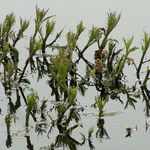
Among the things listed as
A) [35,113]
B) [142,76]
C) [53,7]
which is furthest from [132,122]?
[53,7]

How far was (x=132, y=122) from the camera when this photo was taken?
11.8 feet

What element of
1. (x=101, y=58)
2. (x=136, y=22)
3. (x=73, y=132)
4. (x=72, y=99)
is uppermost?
(x=136, y=22)

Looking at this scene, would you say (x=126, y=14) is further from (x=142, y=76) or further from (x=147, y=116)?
(x=147, y=116)

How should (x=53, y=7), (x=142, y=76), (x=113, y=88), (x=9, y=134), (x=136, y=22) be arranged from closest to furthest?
(x=9, y=134), (x=113, y=88), (x=142, y=76), (x=136, y=22), (x=53, y=7)

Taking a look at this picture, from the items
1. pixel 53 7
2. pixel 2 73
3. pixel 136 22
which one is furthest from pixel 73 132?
pixel 53 7

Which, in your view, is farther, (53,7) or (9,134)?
(53,7)

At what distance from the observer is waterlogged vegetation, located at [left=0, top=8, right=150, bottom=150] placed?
338 cm

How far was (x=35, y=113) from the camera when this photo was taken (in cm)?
365

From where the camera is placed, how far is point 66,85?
4.12 m

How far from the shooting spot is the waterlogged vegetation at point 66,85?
133 inches

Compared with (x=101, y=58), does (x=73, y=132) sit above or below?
below

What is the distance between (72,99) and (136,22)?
305cm

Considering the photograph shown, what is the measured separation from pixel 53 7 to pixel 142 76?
2.76 metres

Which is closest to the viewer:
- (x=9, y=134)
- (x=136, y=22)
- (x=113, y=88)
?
(x=9, y=134)
